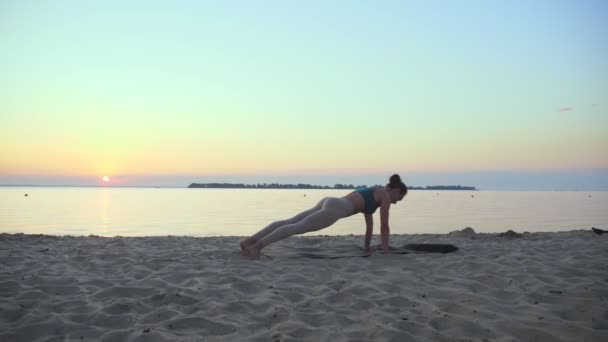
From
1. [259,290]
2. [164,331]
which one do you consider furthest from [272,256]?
[164,331]

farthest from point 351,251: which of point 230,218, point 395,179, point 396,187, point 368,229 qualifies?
point 230,218

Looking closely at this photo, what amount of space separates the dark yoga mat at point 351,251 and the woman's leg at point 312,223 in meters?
0.48

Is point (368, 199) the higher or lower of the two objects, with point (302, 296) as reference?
higher

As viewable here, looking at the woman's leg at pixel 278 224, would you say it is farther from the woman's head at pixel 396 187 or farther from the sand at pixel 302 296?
the woman's head at pixel 396 187

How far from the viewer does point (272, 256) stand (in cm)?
740

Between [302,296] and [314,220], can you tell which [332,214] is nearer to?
[314,220]

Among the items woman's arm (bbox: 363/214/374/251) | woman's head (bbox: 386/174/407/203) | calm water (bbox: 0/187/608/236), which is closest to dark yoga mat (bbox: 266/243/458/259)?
woman's arm (bbox: 363/214/374/251)

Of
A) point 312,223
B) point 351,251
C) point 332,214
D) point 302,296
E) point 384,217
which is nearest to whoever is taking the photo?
point 302,296

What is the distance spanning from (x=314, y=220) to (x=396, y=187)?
1593mm

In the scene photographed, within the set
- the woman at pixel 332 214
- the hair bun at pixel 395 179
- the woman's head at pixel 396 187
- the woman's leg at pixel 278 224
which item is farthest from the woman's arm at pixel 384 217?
the woman's leg at pixel 278 224

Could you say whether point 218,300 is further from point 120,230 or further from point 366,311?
point 120,230

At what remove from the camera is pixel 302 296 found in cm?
493

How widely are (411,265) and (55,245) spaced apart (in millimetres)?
6697

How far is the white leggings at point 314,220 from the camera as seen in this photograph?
6.84 m
